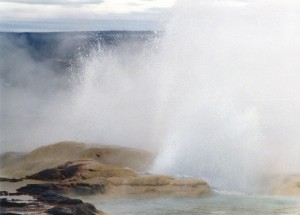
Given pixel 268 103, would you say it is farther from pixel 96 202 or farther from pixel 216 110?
pixel 96 202

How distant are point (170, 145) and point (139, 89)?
2926mm

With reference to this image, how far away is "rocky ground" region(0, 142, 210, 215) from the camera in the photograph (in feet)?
33.9

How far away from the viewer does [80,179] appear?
35.6 ft

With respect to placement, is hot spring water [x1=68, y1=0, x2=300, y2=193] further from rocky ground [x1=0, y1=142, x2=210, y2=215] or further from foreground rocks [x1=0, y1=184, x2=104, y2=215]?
foreground rocks [x1=0, y1=184, x2=104, y2=215]

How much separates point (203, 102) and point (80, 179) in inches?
108

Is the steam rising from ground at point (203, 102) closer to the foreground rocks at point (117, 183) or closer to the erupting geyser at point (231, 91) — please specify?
the erupting geyser at point (231, 91)

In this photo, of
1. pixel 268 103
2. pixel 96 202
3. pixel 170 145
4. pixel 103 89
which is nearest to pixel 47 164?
pixel 96 202

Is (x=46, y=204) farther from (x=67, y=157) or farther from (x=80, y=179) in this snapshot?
(x=67, y=157)

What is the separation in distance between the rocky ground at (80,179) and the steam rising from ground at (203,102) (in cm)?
32

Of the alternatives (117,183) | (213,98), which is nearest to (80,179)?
(117,183)

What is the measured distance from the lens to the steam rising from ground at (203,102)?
1128cm

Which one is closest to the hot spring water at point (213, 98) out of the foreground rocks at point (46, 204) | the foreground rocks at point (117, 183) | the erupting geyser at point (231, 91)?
the erupting geyser at point (231, 91)

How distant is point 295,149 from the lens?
457 inches

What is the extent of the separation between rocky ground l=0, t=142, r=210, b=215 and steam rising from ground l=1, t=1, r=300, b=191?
320mm
